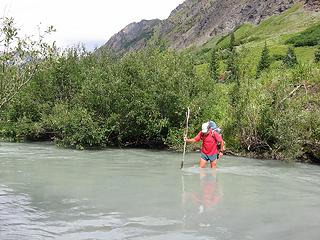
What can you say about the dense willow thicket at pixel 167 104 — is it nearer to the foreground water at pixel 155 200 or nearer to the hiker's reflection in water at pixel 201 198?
the foreground water at pixel 155 200

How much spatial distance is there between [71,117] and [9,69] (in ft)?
60.8

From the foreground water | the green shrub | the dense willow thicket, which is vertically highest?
the green shrub

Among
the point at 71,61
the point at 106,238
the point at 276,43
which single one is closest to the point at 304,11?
the point at 276,43

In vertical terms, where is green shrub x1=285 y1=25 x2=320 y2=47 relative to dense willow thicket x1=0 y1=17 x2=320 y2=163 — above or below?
above

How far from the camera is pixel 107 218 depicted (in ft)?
37.4

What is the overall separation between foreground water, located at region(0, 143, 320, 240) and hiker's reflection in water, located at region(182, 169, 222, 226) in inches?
1.1

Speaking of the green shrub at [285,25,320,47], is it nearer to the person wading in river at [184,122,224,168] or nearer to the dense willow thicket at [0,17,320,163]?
Answer: the dense willow thicket at [0,17,320,163]

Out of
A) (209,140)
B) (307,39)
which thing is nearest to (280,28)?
(307,39)

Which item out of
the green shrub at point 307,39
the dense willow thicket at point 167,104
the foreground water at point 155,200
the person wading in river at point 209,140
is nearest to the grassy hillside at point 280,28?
the green shrub at point 307,39

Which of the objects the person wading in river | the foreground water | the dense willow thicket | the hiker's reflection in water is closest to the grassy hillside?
the dense willow thicket

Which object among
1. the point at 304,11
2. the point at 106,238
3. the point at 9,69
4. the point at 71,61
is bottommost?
the point at 106,238

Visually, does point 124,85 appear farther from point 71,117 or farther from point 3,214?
point 3,214

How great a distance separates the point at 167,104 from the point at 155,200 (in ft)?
45.5

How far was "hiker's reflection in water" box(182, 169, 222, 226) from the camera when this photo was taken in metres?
11.6
